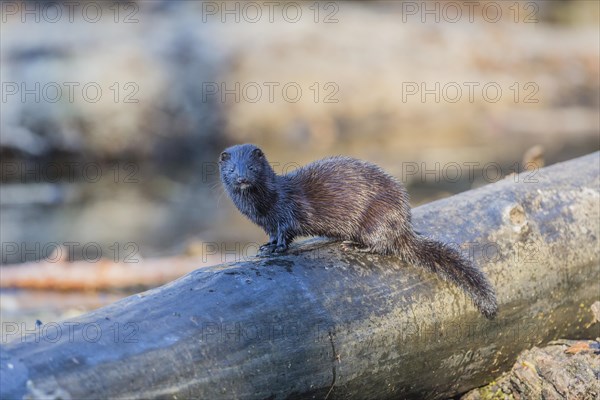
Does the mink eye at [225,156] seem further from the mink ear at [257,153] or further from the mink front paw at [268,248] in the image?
the mink front paw at [268,248]

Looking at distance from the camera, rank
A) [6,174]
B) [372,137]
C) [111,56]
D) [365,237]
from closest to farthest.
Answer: [365,237] → [6,174] → [111,56] → [372,137]

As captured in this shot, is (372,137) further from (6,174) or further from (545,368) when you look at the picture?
(545,368)

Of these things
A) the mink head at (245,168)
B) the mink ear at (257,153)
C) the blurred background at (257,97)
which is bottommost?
the blurred background at (257,97)

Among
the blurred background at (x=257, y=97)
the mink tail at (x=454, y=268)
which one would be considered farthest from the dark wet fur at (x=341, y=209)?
the blurred background at (x=257, y=97)

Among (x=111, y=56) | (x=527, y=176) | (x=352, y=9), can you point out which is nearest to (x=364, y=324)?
(x=527, y=176)

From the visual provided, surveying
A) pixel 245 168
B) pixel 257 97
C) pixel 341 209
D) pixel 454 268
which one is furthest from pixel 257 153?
pixel 257 97

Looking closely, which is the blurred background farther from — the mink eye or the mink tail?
the mink tail

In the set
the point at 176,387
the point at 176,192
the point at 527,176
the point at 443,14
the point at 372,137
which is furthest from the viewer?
the point at 443,14
